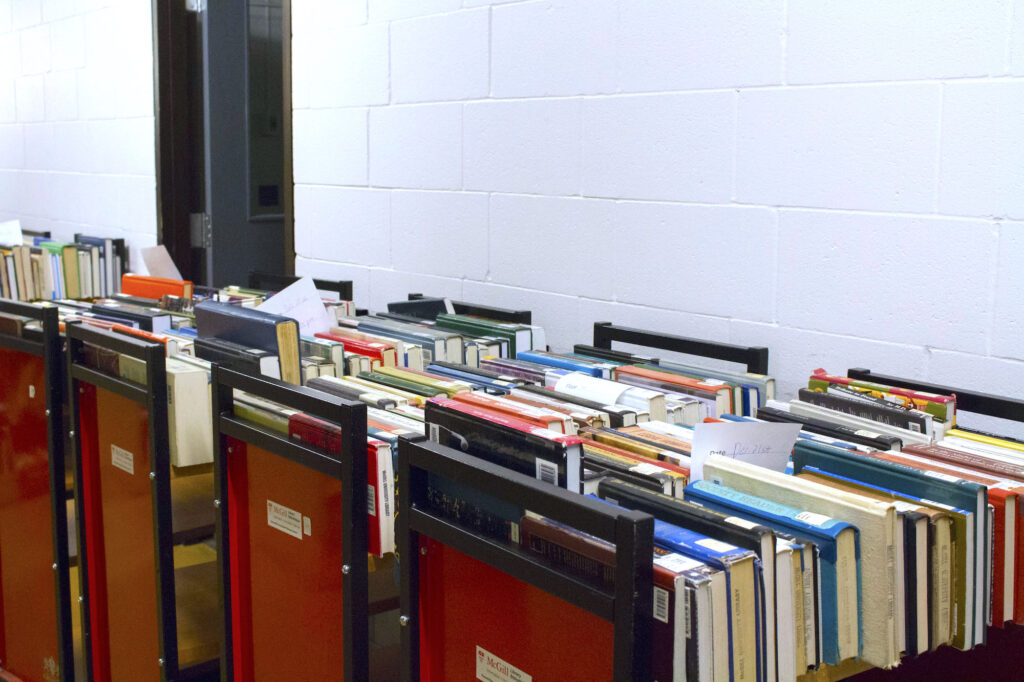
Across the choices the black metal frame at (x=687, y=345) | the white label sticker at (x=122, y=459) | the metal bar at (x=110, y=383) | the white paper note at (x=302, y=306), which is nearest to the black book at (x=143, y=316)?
the white paper note at (x=302, y=306)

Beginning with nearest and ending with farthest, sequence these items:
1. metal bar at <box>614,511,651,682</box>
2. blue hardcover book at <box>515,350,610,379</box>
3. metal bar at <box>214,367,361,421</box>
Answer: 1. metal bar at <box>614,511,651,682</box>
2. metal bar at <box>214,367,361,421</box>
3. blue hardcover book at <box>515,350,610,379</box>

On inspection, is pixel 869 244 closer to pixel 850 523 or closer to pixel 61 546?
pixel 850 523

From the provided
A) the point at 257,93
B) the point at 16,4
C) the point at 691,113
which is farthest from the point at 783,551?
→ the point at 16,4

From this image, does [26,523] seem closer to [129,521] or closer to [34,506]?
[34,506]

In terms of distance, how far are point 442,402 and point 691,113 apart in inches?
46.1

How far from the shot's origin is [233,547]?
1.70m

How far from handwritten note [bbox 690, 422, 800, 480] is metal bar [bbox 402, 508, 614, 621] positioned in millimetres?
342

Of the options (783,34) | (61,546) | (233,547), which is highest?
(783,34)

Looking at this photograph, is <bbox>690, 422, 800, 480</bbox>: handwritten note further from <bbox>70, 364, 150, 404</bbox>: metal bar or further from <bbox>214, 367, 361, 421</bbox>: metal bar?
<bbox>70, 364, 150, 404</bbox>: metal bar

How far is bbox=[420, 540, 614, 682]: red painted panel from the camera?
1.09 metres

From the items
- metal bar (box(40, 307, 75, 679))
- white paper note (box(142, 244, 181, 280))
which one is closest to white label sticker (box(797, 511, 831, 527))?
metal bar (box(40, 307, 75, 679))

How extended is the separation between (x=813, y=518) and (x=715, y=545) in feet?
0.53

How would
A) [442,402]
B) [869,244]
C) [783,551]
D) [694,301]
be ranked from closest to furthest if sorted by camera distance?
[783,551] < [442,402] < [869,244] < [694,301]

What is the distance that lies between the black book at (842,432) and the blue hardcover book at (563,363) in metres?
0.43
